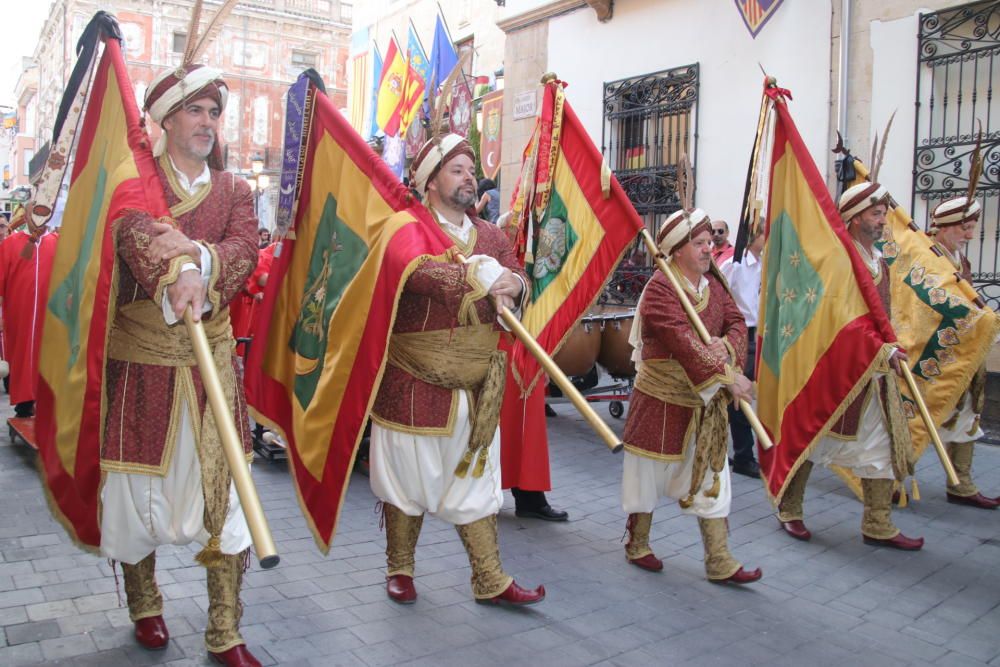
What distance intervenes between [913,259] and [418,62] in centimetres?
1062

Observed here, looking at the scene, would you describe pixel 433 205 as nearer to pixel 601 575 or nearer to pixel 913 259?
pixel 601 575

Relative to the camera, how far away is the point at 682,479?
4.24 metres

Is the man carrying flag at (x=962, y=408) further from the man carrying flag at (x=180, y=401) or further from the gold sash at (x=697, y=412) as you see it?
the man carrying flag at (x=180, y=401)

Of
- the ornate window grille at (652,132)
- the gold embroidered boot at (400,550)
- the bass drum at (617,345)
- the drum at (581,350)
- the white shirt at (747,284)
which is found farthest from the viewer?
the ornate window grille at (652,132)

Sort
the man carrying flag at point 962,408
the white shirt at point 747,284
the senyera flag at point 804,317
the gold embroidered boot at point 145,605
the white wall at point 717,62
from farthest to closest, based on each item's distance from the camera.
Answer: the white wall at point 717,62
the white shirt at point 747,284
the man carrying flag at point 962,408
the senyera flag at point 804,317
the gold embroidered boot at point 145,605

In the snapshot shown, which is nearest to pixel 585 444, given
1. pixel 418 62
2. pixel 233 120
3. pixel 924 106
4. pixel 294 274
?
pixel 294 274

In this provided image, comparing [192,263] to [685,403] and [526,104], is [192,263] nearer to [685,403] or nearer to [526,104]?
[685,403]

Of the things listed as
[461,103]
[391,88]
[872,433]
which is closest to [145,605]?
[872,433]

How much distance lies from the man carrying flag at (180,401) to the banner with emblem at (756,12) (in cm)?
779

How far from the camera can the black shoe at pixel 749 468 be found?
21.0 ft

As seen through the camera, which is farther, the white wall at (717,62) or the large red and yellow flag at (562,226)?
the white wall at (717,62)

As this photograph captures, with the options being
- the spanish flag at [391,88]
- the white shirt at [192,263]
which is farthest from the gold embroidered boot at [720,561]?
the spanish flag at [391,88]

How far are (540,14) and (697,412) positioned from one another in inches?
379

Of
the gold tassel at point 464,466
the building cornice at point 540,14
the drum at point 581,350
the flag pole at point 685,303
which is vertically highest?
the building cornice at point 540,14
